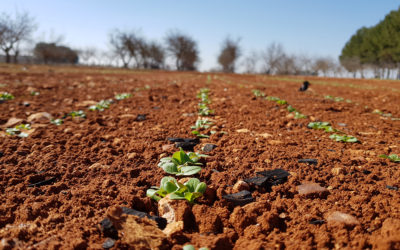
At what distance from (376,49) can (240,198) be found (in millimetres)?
54736

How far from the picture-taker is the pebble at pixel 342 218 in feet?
4.50

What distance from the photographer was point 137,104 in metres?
5.18

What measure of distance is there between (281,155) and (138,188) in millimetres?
1270

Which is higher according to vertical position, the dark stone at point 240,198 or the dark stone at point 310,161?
the dark stone at point 310,161

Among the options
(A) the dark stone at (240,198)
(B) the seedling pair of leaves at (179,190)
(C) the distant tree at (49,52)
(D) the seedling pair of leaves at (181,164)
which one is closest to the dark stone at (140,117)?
(D) the seedling pair of leaves at (181,164)

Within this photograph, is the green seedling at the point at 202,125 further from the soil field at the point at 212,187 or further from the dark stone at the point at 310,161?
the dark stone at the point at 310,161

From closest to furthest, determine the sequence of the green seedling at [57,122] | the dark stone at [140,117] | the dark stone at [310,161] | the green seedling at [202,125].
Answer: the dark stone at [310,161] < the green seedling at [202,125] < the green seedling at [57,122] < the dark stone at [140,117]

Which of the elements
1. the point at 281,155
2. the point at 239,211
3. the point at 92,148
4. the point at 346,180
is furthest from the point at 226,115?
the point at 239,211

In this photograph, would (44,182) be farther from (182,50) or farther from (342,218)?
(182,50)

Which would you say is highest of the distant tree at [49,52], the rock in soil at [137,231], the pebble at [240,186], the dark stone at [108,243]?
the distant tree at [49,52]

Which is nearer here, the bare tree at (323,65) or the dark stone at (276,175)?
the dark stone at (276,175)

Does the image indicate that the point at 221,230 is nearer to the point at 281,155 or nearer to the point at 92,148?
the point at 281,155

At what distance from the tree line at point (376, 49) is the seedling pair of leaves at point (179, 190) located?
47060 mm

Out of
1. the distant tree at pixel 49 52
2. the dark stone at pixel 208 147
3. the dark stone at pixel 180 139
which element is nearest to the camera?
the dark stone at pixel 208 147
